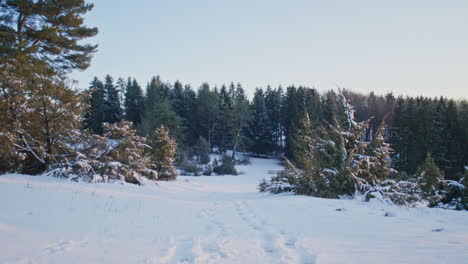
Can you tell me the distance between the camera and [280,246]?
406cm

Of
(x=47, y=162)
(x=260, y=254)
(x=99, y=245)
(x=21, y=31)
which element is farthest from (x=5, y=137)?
(x=260, y=254)

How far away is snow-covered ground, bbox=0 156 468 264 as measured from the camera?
137 inches

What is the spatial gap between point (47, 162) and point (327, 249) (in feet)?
Result: 38.0

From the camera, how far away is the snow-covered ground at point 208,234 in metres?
3.49

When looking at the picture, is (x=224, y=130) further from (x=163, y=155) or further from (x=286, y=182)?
(x=286, y=182)

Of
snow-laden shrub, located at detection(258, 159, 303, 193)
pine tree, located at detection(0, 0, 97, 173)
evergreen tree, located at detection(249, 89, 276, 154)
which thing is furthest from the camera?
evergreen tree, located at detection(249, 89, 276, 154)

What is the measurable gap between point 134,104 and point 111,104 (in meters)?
4.65

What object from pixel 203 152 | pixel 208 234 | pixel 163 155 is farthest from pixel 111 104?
pixel 208 234

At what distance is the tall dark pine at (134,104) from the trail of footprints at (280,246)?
4863 cm

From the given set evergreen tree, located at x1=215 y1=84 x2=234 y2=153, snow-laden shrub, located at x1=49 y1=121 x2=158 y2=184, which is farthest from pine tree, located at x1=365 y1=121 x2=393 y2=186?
evergreen tree, located at x1=215 y1=84 x2=234 y2=153

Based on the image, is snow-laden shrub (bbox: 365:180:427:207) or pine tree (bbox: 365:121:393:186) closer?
snow-laden shrub (bbox: 365:180:427:207)

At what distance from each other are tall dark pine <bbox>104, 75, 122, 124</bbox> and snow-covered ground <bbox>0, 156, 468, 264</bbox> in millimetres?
42571

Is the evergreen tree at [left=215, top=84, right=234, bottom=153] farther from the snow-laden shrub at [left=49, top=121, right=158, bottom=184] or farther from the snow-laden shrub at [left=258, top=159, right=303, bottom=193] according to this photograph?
the snow-laden shrub at [left=258, top=159, right=303, bottom=193]

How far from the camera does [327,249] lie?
3.81 m
